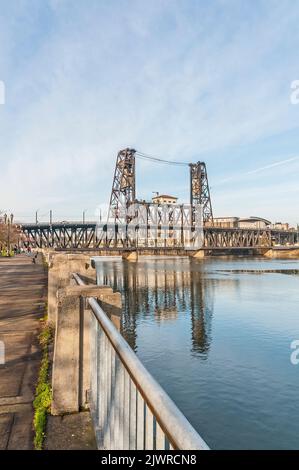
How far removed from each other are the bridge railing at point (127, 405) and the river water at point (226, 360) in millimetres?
6890

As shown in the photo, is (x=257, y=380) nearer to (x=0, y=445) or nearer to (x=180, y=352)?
(x=180, y=352)

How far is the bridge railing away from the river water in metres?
6.89

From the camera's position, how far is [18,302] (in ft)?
46.0

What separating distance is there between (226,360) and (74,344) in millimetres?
12821

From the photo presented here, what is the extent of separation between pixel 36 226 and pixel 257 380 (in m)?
109

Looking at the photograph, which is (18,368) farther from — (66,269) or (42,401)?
(66,269)

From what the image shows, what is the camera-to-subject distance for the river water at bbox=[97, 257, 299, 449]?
10.7m

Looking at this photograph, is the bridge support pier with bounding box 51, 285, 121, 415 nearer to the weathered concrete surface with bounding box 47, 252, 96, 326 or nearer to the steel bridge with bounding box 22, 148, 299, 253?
the weathered concrete surface with bounding box 47, 252, 96, 326

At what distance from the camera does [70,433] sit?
439 cm

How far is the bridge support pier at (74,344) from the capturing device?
4.92 metres

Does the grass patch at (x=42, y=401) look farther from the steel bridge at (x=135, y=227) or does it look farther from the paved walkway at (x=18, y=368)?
the steel bridge at (x=135, y=227)

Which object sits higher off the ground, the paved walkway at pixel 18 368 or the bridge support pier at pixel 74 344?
the bridge support pier at pixel 74 344

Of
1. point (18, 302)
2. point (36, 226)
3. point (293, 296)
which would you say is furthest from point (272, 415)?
point (36, 226)

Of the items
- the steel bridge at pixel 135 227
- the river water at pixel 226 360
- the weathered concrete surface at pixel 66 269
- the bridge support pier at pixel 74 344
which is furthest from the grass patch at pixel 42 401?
the steel bridge at pixel 135 227
